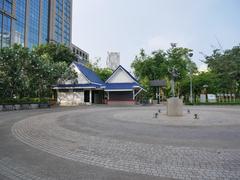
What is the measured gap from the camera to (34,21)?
66688 millimetres

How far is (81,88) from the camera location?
Result: 114 ft

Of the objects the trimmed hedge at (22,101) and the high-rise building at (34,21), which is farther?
the high-rise building at (34,21)

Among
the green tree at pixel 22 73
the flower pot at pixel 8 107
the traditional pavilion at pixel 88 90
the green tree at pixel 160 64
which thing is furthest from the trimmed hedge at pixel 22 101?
the green tree at pixel 160 64

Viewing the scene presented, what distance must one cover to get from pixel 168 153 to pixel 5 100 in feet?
68.6

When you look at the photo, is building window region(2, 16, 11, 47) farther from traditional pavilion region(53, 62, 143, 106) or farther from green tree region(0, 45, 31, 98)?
green tree region(0, 45, 31, 98)

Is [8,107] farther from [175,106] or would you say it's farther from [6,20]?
[6,20]

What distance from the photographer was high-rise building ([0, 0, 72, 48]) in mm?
51750

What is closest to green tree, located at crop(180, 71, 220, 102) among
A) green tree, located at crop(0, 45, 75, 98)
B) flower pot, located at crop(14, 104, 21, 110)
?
green tree, located at crop(0, 45, 75, 98)

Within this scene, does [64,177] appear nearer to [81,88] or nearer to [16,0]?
[81,88]

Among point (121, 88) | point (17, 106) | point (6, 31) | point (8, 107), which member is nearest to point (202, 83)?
point (121, 88)

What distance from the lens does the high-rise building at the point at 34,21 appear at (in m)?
51.8

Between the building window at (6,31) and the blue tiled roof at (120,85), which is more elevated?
the building window at (6,31)

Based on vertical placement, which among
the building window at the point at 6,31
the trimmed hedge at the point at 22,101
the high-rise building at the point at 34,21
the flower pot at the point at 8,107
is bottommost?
the flower pot at the point at 8,107

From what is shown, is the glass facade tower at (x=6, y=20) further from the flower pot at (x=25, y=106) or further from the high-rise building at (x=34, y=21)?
the flower pot at (x=25, y=106)
